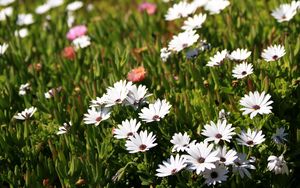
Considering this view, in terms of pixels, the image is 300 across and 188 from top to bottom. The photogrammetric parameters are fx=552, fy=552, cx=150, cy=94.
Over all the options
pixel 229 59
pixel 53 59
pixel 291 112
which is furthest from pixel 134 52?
pixel 291 112

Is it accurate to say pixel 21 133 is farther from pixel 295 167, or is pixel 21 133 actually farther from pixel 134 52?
pixel 295 167

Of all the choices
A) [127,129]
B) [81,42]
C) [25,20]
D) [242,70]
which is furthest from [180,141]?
[25,20]

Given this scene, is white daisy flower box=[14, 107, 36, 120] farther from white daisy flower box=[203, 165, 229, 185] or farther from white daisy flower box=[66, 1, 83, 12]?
white daisy flower box=[66, 1, 83, 12]

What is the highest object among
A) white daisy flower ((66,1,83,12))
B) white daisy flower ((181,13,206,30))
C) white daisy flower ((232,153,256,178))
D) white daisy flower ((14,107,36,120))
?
white daisy flower ((66,1,83,12))

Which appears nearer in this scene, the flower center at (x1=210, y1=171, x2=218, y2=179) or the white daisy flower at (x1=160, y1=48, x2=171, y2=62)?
the flower center at (x1=210, y1=171, x2=218, y2=179)

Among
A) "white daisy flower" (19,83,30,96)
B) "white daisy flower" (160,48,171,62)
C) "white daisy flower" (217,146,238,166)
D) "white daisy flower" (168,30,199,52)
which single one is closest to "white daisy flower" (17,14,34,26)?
"white daisy flower" (19,83,30,96)

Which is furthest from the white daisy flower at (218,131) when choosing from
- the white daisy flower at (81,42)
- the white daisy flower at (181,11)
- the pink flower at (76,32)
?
the pink flower at (76,32)
